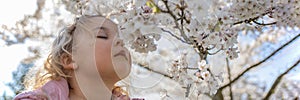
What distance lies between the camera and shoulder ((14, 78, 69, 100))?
100cm

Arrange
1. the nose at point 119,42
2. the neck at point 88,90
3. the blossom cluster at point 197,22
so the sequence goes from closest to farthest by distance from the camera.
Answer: the blossom cluster at point 197,22 < the nose at point 119,42 < the neck at point 88,90

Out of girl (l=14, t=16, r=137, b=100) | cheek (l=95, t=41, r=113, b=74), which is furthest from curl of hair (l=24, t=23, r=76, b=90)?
cheek (l=95, t=41, r=113, b=74)

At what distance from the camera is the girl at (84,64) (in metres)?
0.98

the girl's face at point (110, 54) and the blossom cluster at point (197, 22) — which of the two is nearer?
the blossom cluster at point (197, 22)

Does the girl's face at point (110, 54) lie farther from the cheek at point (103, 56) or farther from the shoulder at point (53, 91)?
the shoulder at point (53, 91)

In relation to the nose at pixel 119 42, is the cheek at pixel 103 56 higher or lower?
lower

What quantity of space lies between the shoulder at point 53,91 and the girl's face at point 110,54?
0.40 feet

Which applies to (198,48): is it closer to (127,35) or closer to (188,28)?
(188,28)

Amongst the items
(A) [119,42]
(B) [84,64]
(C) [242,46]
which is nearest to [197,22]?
(A) [119,42]

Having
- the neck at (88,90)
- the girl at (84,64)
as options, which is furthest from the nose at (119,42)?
the neck at (88,90)

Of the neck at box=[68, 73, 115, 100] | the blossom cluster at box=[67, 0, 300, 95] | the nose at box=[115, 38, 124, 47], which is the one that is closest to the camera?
the blossom cluster at box=[67, 0, 300, 95]

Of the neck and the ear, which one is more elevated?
the ear

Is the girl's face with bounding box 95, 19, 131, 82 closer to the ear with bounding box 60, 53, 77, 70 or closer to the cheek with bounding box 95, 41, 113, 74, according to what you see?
the cheek with bounding box 95, 41, 113, 74

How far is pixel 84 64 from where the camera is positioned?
40.7 inches
